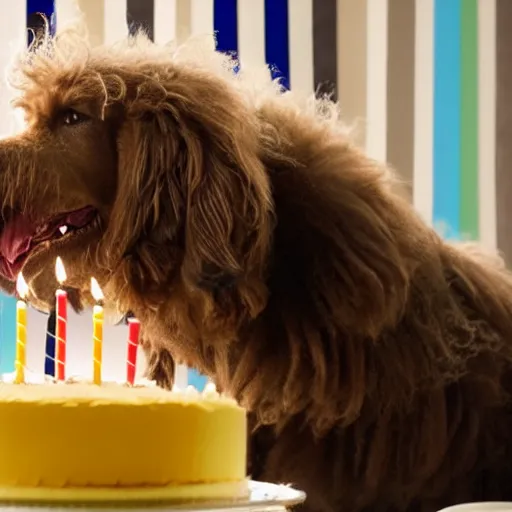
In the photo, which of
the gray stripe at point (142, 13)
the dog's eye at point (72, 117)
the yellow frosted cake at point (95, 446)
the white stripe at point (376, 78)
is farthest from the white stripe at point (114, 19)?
the yellow frosted cake at point (95, 446)

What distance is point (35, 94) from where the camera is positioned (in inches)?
56.2

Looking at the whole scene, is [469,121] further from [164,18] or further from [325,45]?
[164,18]

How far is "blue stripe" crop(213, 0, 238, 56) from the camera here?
252 cm

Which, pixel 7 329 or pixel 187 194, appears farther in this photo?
pixel 7 329

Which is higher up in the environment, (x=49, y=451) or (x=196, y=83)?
(x=196, y=83)

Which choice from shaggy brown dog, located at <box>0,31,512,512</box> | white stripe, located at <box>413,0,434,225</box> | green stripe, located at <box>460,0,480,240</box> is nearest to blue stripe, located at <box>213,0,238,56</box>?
white stripe, located at <box>413,0,434,225</box>

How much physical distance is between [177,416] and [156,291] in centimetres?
33

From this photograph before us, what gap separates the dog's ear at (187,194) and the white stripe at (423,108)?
1.30 m

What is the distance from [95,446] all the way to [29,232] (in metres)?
0.40

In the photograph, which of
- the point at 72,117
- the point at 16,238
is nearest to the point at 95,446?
the point at 16,238

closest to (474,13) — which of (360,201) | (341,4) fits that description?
(341,4)

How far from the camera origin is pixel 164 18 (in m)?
2.49

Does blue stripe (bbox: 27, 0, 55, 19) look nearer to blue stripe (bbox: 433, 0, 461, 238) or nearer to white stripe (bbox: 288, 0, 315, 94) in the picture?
white stripe (bbox: 288, 0, 315, 94)

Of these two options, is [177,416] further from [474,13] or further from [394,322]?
[474,13]
